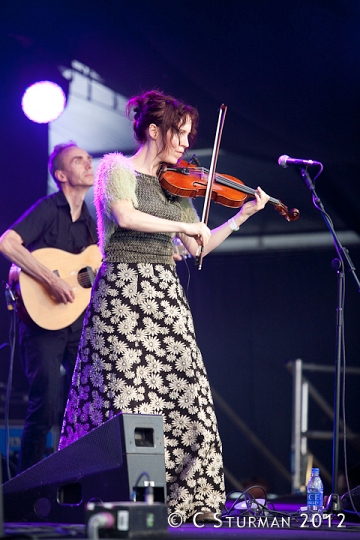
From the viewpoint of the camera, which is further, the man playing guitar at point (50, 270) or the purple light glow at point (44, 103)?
the purple light glow at point (44, 103)

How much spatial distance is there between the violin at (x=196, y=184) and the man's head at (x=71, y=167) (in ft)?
5.05

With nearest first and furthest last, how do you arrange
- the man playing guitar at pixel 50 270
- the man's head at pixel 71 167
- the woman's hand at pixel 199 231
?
1. the woman's hand at pixel 199 231
2. the man playing guitar at pixel 50 270
3. the man's head at pixel 71 167

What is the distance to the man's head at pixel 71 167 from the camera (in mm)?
4688

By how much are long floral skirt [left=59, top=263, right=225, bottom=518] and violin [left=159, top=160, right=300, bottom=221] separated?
1.17ft

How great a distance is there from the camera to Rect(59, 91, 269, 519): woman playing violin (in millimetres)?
2943

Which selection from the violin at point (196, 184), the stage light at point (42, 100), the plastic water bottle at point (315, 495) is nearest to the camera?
the violin at point (196, 184)

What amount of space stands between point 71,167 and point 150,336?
1.98m

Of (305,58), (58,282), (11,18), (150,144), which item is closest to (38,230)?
(58,282)

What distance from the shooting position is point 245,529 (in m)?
2.66

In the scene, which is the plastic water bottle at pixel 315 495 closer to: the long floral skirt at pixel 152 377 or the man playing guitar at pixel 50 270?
the long floral skirt at pixel 152 377

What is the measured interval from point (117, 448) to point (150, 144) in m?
1.40

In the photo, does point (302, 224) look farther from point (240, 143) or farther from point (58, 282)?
point (58, 282)

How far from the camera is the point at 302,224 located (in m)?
6.15

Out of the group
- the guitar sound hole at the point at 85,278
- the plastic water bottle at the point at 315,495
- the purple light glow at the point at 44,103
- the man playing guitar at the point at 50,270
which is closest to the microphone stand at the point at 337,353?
the plastic water bottle at the point at 315,495
